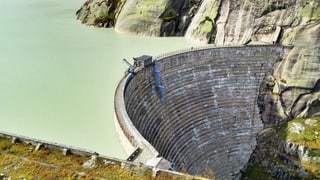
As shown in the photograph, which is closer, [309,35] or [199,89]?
[199,89]

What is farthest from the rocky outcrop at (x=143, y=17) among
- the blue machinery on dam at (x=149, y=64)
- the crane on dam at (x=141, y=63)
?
the crane on dam at (x=141, y=63)

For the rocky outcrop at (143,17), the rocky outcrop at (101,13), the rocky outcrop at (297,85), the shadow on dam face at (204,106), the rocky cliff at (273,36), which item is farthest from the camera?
the rocky outcrop at (101,13)

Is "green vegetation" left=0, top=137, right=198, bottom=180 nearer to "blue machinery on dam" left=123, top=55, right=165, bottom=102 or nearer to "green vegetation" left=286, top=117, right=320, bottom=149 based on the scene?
"blue machinery on dam" left=123, top=55, right=165, bottom=102

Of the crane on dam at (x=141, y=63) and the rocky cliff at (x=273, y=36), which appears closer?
the crane on dam at (x=141, y=63)

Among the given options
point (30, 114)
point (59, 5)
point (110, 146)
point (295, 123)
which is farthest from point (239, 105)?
point (59, 5)

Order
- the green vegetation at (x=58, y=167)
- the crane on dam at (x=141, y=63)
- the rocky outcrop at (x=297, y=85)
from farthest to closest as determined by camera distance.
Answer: the rocky outcrop at (x=297, y=85) < the crane on dam at (x=141, y=63) < the green vegetation at (x=58, y=167)

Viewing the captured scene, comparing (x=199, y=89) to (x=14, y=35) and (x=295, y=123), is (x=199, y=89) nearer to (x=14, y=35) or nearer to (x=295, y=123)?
(x=295, y=123)

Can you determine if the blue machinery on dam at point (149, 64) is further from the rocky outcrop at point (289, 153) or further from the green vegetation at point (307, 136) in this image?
the green vegetation at point (307, 136)
